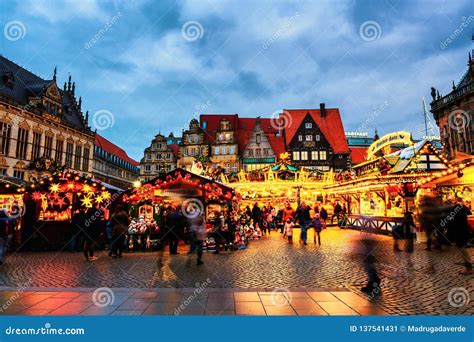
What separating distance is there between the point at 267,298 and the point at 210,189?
23.2 ft

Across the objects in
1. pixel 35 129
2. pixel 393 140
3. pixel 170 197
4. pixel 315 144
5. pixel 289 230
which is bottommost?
pixel 289 230

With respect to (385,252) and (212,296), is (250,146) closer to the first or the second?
(385,252)

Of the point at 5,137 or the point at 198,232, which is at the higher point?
the point at 5,137

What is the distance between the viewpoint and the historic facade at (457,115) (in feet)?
81.7

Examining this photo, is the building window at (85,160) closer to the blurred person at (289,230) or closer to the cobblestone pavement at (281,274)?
the cobblestone pavement at (281,274)

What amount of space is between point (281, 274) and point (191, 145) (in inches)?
1320

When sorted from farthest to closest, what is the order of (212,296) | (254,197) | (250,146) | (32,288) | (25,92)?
(250,146)
(25,92)
(254,197)
(32,288)
(212,296)

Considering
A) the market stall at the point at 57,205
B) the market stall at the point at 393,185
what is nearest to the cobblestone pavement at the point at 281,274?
the market stall at the point at 57,205

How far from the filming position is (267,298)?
4.49 meters

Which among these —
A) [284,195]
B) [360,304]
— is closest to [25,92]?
[284,195]

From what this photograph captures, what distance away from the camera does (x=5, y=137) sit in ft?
78.1

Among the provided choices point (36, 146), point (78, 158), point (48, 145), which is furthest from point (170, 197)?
point (78, 158)

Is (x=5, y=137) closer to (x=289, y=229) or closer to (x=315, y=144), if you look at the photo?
(x=289, y=229)

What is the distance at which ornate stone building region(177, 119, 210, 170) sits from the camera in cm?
3825
